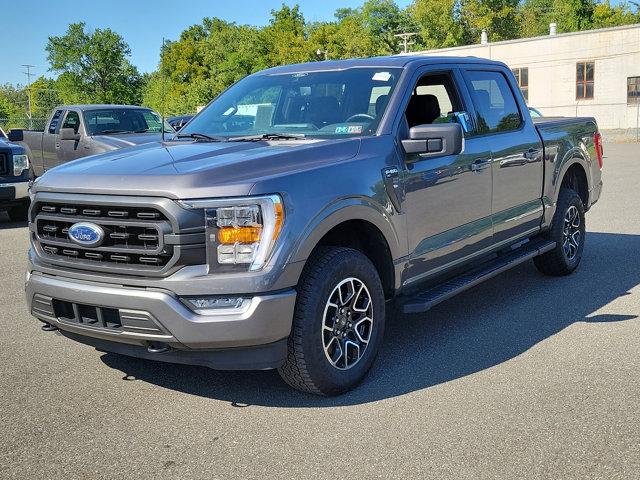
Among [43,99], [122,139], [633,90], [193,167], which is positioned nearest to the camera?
[193,167]

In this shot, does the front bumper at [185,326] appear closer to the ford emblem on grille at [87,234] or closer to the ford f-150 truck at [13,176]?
the ford emblem on grille at [87,234]

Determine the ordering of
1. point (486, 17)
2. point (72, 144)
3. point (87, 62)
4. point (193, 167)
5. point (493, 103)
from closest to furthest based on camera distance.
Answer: point (193, 167), point (493, 103), point (72, 144), point (486, 17), point (87, 62)

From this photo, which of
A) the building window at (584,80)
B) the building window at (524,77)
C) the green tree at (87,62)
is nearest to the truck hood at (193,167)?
the building window at (584,80)

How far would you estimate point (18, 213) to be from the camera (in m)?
12.2

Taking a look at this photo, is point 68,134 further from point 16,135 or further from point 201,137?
point 201,137

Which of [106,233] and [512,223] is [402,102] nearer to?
[512,223]

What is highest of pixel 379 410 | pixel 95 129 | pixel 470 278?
pixel 95 129

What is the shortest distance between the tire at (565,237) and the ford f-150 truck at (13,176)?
7.74 m

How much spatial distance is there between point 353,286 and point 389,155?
887 mm

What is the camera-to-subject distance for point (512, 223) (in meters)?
5.94

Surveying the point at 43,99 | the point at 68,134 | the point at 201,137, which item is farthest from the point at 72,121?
the point at 43,99

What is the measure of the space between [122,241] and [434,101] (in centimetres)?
266

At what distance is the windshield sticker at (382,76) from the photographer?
197 inches

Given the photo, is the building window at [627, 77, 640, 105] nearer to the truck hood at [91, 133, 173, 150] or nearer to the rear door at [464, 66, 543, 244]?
the truck hood at [91, 133, 173, 150]
